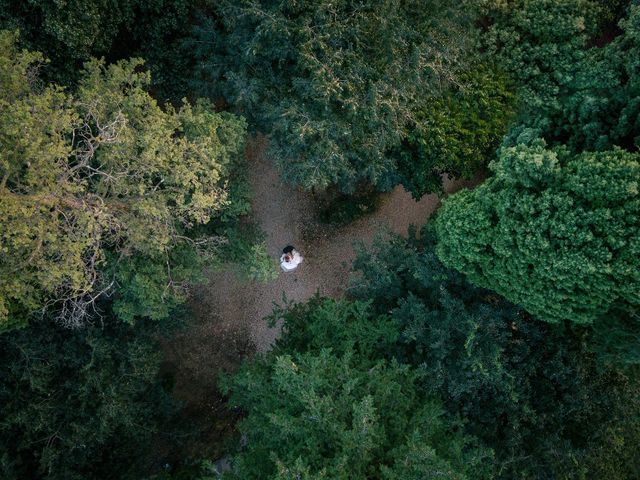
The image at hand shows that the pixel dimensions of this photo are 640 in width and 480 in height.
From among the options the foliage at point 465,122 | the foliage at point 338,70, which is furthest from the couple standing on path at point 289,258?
the foliage at point 465,122

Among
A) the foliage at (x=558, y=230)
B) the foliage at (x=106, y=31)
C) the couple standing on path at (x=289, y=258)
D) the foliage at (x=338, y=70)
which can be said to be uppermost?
the foliage at (x=106, y=31)

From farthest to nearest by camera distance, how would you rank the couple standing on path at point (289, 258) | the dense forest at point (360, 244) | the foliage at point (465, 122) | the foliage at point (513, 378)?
the couple standing on path at point (289, 258), the foliage at point (465, 122), the foliage at point (513, 378), the dense forest at point (360, 244)

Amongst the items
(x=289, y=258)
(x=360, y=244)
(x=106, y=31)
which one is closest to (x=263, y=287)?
(x=289, y=258)

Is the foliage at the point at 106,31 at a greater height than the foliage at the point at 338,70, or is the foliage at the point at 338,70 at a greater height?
the foliage at the point at 106,31

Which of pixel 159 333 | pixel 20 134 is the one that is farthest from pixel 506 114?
pixel 159 333

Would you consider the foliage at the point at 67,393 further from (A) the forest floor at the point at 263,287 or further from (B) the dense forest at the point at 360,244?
(A) the forest floor at the point at 263,287

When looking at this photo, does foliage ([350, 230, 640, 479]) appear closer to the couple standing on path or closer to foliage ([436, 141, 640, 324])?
foliage ([436, 141, 640, 324])

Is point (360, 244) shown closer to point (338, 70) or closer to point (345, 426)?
point (338, 70)

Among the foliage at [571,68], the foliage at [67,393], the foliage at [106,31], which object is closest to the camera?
the foliage at [571,68]
